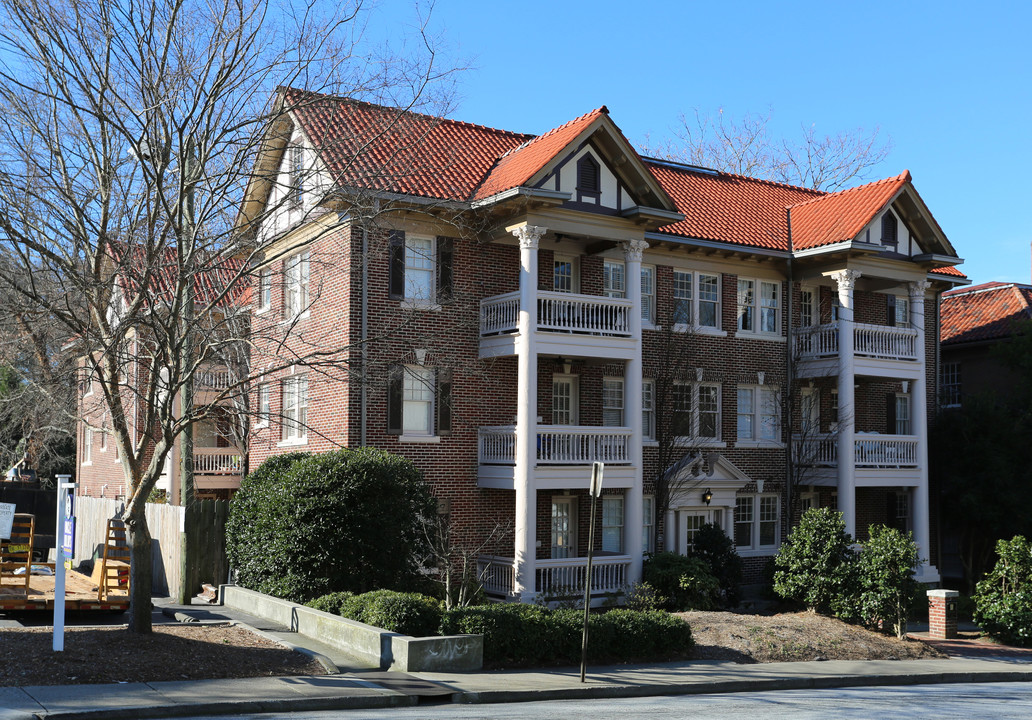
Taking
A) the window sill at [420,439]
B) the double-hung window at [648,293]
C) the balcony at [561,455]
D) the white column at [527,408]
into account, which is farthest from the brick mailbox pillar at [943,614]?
the window sill at [420,439]

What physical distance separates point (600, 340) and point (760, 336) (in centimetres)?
692

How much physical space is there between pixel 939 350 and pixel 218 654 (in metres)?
25.6

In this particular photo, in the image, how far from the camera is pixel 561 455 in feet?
77.3

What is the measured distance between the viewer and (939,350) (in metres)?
32.8

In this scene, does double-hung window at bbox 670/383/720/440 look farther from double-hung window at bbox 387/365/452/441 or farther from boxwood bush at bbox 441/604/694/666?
boxwood bush at bbox 441/604/694/666

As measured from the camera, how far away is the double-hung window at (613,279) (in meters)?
26.5

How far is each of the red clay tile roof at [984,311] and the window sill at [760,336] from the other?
8605 mm

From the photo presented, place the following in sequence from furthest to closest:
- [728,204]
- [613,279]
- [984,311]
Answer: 1. [984,311]
2. [728,204]
3. [613,279]

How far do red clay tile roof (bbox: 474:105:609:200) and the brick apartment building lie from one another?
0.10 meters

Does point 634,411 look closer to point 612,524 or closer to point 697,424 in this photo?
point 612,524

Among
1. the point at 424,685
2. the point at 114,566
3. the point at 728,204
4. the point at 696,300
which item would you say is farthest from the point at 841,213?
the point at 114,566

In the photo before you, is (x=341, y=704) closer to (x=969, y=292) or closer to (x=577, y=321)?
(x=577, y=321)

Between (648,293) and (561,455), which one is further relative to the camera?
(648,293)

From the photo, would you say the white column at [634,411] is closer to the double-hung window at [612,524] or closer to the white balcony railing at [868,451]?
the double-hung window at [612,524]
